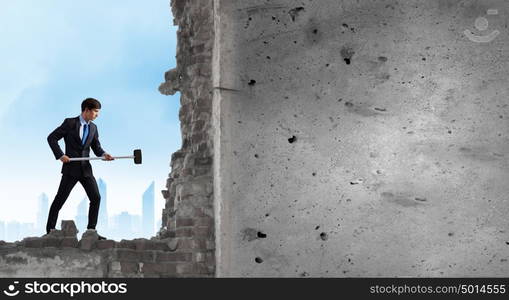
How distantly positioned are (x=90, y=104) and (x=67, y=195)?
618 mm

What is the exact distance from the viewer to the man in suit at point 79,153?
4.18 metres

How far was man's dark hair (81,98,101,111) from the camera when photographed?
427 cm

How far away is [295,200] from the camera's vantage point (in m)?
3.33

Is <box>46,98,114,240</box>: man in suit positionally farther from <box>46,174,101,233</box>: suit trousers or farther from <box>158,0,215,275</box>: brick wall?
<box>158,0,215,275</box>: brick wall

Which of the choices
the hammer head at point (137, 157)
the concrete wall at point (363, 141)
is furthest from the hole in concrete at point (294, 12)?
the hammer head at point (137, 157)

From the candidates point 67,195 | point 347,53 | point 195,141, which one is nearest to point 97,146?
point 67,195

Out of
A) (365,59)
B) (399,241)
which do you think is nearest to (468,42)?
(365,59)

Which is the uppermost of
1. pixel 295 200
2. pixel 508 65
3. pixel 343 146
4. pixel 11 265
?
pixel 508 65

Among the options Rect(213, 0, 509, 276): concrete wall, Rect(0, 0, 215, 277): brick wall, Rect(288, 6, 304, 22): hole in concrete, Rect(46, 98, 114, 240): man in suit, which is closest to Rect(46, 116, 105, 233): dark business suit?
Rect(46, 98, 114, 240): man in suit

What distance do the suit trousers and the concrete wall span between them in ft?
3.81

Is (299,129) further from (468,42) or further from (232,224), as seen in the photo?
(468,42)

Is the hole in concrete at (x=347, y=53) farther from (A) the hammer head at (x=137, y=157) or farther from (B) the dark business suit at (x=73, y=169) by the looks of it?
(B) the dark business suit at (x=73, y=169)

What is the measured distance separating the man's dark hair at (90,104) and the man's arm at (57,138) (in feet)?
0.59

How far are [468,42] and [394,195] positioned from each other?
90 cm
